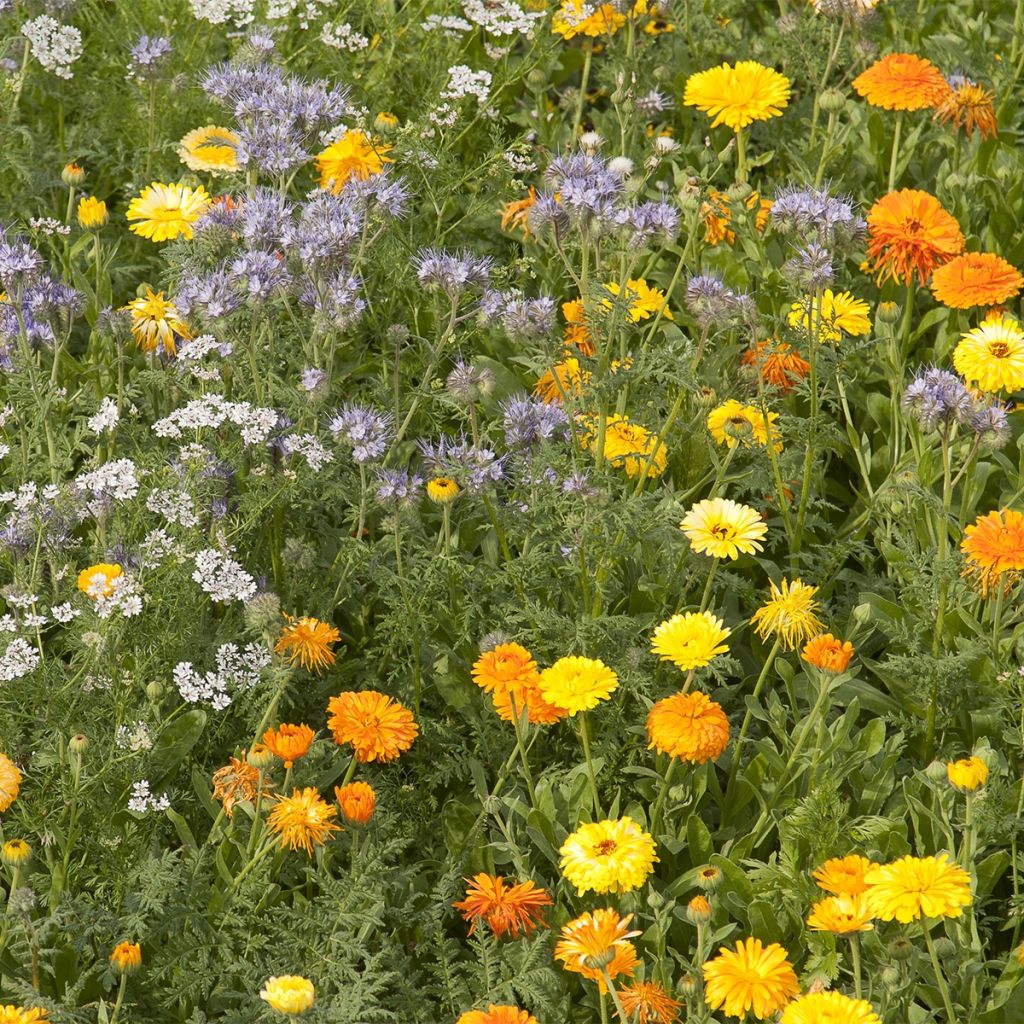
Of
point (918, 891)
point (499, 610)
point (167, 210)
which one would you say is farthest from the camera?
point (167, 210)

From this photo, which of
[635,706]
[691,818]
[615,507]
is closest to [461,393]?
[615,507]

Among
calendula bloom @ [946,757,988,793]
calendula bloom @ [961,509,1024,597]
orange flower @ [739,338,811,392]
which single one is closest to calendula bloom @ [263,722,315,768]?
calendula bloom @ [946,757,988,793]

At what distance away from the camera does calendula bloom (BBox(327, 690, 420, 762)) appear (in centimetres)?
273

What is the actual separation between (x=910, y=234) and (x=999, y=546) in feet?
3.65

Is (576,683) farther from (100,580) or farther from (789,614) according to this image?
(100,580)

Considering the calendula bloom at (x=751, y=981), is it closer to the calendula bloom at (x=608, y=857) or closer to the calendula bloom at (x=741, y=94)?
the calendula bloom at (x=608, y=857)

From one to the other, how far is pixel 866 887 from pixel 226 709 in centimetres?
133

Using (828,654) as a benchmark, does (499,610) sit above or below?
below

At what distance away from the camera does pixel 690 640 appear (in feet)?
9.10

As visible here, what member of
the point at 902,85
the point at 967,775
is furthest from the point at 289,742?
the point at 902,85

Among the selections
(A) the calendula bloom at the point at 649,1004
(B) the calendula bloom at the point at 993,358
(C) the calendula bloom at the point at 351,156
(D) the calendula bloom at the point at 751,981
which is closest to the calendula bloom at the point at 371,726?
(A) the calendula bloom at the point at 649,1004

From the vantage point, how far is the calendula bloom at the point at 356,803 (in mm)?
2557

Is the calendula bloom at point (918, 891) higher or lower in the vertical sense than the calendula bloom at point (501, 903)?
higher

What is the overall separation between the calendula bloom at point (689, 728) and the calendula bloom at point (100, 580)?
1.00 m
